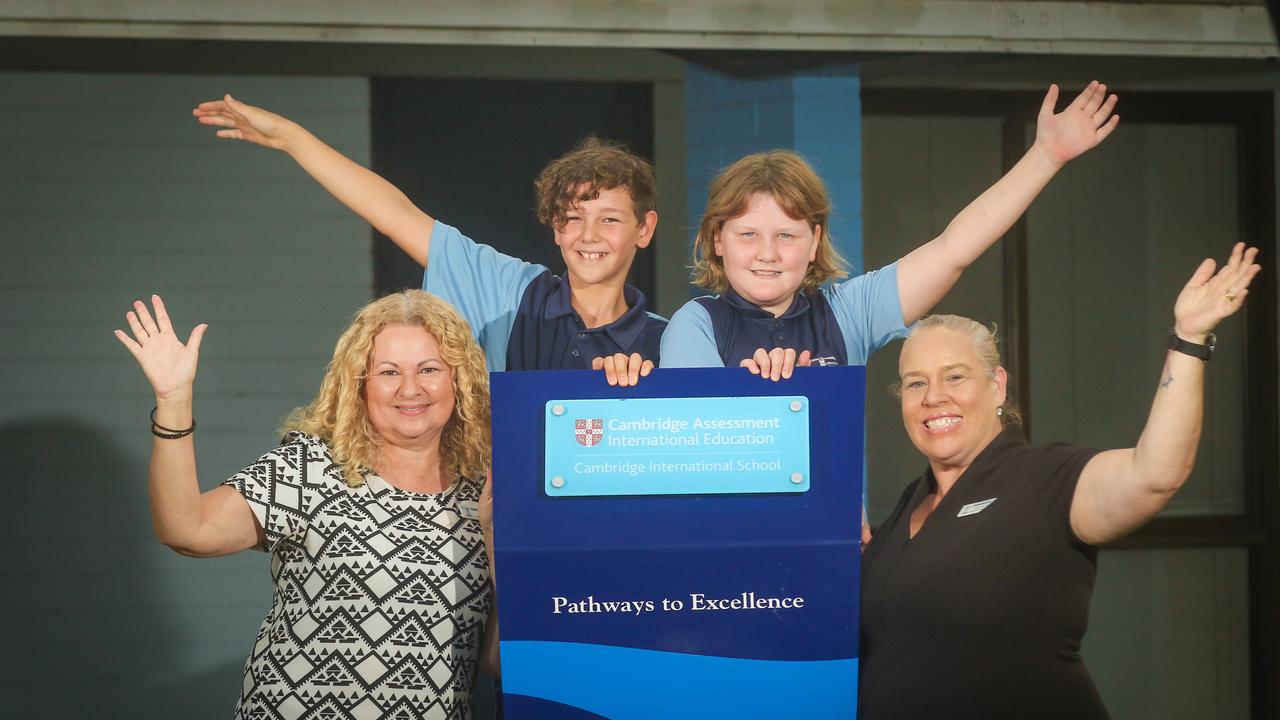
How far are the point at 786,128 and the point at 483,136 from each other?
1.01 m

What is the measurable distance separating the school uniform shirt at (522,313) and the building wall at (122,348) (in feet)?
2.59

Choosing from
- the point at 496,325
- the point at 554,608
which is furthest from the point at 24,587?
the point at 554,608

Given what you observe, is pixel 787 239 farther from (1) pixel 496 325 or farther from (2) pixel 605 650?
(2) pixel 605 650

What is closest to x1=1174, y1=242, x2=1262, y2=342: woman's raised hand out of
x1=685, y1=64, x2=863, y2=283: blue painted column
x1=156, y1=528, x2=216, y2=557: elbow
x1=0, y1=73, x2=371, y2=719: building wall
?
x1=156, y1=528, x2=216, y2=557: elbow

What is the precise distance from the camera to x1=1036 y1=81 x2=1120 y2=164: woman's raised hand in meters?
2.82

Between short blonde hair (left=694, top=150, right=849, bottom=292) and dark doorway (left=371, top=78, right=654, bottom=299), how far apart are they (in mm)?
944

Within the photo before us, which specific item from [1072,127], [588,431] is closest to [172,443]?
[588,431]

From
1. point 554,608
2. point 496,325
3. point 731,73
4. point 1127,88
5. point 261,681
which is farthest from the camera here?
point 1127,88

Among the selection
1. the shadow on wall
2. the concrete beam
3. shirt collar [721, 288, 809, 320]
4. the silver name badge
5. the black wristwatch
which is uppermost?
the concrete beam

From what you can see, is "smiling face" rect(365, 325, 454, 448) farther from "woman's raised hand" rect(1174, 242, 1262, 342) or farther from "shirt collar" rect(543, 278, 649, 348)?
"woman's raised hand" rect(1174, 242, 1262, 342)

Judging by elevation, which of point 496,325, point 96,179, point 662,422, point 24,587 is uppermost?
point 96,179

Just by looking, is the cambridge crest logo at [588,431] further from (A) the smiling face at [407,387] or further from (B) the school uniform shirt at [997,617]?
(B) the school uniform shirt at [997,617]

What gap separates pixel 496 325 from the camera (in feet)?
11.1

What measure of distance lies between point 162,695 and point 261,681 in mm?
2030
